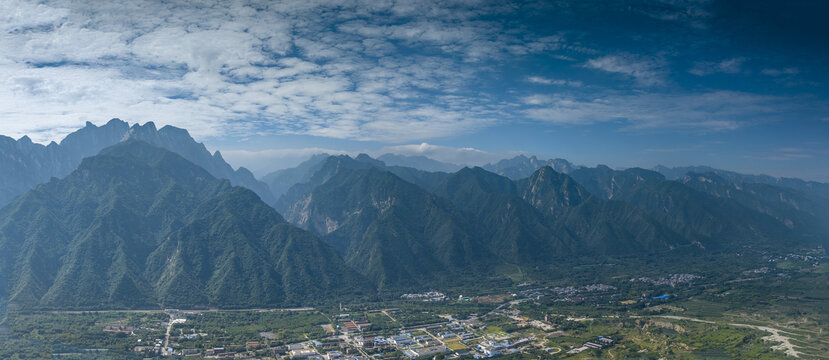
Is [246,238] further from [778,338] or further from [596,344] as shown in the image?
[778,338]

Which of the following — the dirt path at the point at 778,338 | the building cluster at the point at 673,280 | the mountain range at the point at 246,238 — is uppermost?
the mountain range at the point at 246,238

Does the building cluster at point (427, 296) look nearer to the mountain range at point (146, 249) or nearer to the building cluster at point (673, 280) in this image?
the mountain range at point (146, 249)

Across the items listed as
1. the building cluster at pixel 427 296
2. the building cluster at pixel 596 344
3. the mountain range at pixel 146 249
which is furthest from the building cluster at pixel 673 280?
the mountain range at pixel 146 249

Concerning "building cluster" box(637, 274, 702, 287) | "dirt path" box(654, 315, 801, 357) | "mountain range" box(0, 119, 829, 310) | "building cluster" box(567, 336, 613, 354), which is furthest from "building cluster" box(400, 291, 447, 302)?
"building cluster" box(637, 274, 702, 287)

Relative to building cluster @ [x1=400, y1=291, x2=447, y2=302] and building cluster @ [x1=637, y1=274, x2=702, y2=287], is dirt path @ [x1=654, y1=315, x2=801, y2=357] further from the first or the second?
building cluster @ [x1=400, y1=291, x2=447, y2=302]

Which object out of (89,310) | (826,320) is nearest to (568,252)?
(826,320)

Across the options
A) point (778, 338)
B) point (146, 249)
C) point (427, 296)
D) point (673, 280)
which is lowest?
point (778, 338)

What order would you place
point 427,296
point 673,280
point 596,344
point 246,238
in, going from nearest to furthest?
1. point 596,344
2. point 427,296
3. point 673,280
4. point 246,238

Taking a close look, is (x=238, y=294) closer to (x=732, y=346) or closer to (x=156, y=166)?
(x=156, y=166)

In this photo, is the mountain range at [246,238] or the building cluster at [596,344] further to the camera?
the mountain range at [246,238]

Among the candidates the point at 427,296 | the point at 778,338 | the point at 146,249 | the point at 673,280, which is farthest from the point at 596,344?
the point at 146,249

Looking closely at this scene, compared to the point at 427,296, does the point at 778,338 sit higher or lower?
lower
